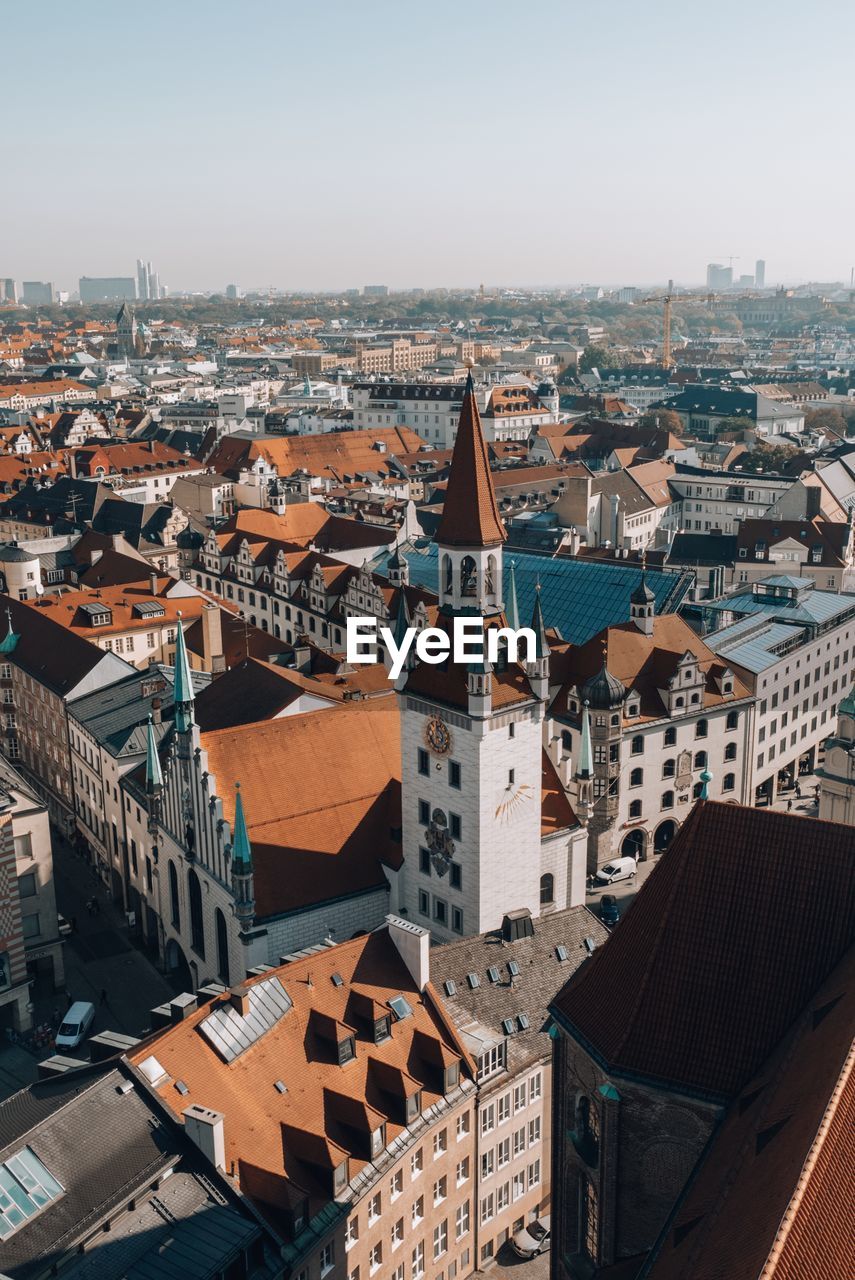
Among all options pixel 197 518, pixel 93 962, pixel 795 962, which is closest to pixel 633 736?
pixel 93 962

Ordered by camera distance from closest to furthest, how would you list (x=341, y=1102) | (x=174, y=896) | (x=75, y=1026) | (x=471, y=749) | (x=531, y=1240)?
1. (x=341, y=1102)
2. (x=531, y=1240)
3. (x=471, y=749)
4. (x=75, y=1026)
5. (x=174, y=896)

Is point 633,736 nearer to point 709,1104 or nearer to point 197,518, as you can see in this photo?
point 709,1104

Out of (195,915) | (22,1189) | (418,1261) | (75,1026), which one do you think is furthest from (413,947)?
(75,1026)

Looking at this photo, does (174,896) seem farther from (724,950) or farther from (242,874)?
(724,950)

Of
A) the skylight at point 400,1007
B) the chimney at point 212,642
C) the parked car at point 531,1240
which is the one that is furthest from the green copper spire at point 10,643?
the parked car at point 531,1240

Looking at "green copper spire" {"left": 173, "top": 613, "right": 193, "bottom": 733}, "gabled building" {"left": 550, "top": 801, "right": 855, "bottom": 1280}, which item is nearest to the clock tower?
"green copper spire" {"left": 173, "top": 613, "right": 193, "bottom": 733}

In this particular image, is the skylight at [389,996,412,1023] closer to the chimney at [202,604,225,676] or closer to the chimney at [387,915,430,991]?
the chimney at [387,915,430,991]
